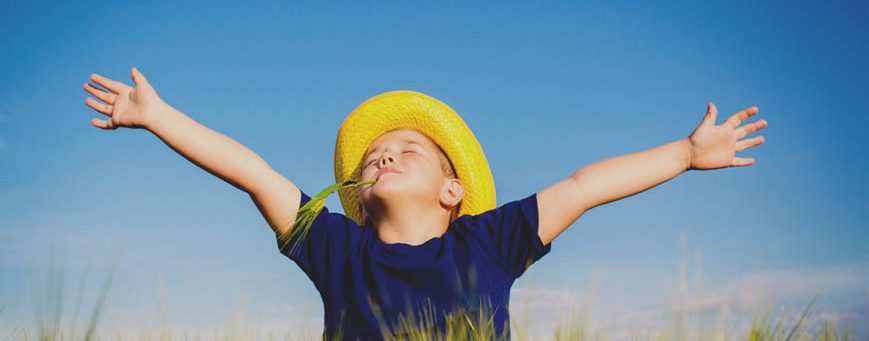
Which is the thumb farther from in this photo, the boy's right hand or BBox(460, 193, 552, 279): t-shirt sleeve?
BBox(460, 193, 552, 279): t-shirt sleeve

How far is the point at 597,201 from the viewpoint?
3.21 metres

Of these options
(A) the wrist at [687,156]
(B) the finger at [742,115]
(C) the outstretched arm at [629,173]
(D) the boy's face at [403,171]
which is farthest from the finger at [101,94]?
(B) the finger at [742,115]

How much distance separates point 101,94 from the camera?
3115 mm

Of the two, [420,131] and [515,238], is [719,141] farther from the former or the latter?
[420,131]

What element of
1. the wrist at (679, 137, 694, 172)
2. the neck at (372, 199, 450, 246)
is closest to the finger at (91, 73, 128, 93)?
the neck at (372, 199, 450, 246)

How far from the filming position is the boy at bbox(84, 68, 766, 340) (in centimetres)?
304

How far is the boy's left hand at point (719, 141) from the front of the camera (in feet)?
10.8

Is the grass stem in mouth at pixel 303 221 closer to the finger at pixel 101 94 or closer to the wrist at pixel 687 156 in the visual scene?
the finger at pixel 101 94

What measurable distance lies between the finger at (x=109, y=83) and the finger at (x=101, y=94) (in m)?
0.03

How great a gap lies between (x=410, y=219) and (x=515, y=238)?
48 centimetres

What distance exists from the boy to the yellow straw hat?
0.24 meters

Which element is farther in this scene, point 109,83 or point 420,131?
point 420,131

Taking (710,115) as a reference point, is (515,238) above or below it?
below

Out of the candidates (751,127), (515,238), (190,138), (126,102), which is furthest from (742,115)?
(126,102)
